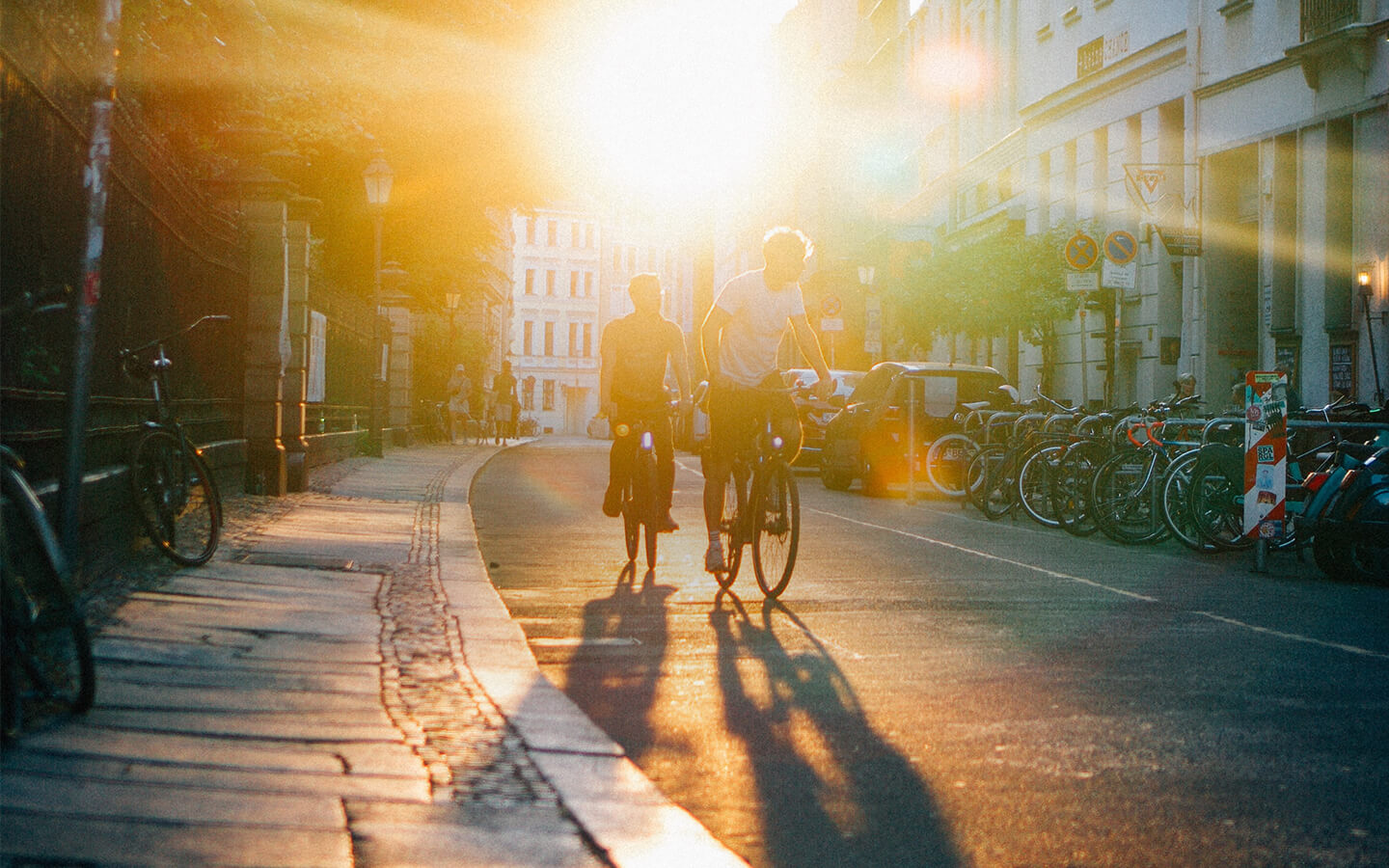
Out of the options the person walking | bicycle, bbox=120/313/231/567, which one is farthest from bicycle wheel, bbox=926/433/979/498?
the person walking

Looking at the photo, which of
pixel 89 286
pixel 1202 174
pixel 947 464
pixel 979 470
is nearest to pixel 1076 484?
pixel 979 470

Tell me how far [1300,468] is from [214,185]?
891cm

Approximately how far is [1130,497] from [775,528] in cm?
521

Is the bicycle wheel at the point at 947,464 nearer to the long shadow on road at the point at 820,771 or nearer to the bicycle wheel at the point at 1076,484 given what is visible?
the bicycle wheel at the point at 1076,484

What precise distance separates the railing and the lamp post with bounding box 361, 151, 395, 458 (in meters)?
13.3

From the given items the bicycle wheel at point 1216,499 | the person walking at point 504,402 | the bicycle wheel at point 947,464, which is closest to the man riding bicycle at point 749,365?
the bicycle wheel at point 1216,499

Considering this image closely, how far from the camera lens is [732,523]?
854cm

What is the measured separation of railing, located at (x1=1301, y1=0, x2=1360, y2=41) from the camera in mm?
21484

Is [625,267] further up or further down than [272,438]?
further up

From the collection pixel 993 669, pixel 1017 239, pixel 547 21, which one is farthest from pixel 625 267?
pixel 993 669

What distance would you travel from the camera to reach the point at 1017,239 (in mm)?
28922

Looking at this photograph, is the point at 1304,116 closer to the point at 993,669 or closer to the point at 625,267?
the point at 993,669

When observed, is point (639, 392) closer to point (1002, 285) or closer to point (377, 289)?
point (377, 289)

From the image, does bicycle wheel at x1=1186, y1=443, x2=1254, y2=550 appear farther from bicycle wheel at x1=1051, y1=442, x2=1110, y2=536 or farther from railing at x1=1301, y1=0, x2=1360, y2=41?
railing at x1=1301, y1=0, x2=1360, y2=41
